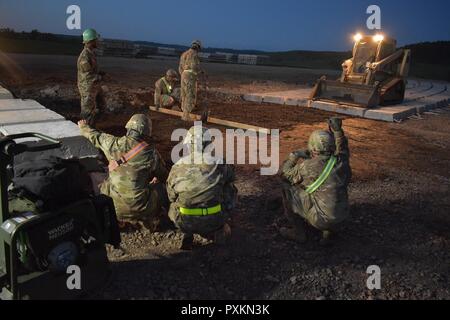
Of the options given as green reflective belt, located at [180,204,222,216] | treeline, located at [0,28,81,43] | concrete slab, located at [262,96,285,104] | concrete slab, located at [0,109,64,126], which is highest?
treeline, located at [0,28,81,43]

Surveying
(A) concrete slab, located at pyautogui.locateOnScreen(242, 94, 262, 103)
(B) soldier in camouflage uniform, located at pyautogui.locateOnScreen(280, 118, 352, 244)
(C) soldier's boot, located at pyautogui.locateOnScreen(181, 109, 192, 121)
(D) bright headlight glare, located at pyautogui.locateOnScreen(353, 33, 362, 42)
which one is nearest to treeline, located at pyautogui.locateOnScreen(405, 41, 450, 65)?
(D) bright headlight glare, located at pyautogui.locateOnScreen(353, 33, 362, 42)

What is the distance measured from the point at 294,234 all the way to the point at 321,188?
23.2 inches

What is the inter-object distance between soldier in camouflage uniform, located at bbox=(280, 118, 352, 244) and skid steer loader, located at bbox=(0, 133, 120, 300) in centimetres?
197

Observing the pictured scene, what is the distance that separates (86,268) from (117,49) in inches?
1001

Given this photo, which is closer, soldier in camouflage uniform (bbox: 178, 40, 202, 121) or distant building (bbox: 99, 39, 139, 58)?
soldier in camouflage uniform (bbox: 178, 40, 202, 121)

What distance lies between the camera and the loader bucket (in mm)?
11016

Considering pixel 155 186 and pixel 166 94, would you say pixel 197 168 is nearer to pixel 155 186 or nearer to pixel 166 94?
pixel 155 186

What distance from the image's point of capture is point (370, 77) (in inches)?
448

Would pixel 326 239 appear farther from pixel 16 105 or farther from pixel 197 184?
pixel 16 105

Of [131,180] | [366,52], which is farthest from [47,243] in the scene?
[366,52]

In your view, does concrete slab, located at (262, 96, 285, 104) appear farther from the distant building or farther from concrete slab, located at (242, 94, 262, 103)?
the distant building

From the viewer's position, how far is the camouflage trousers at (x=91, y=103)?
23.2ft

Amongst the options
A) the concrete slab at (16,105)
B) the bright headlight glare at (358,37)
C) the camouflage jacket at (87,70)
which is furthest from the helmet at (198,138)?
the bright headlight glare at (358,37)

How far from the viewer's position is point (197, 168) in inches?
141
